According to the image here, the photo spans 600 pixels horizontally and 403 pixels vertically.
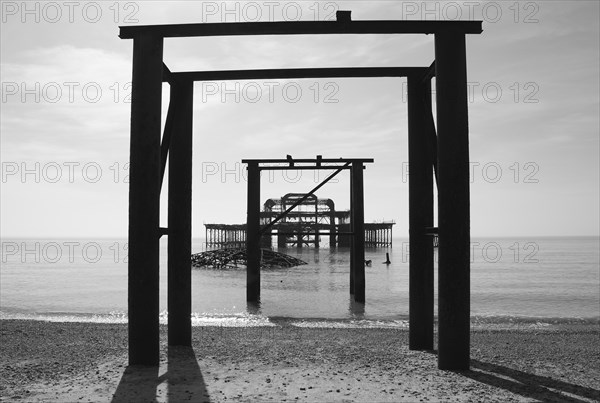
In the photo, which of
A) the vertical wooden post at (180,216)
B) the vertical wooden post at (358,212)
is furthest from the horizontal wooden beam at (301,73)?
the vertical wooden post at (358,212)

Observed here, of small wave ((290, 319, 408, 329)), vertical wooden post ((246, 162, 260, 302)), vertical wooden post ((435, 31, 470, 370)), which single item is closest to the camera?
vertical wooden post ((435, 31, 470, 370))

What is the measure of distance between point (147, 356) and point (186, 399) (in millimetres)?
1441

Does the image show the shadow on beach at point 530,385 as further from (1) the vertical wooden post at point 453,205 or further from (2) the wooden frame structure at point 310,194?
(2) the wooden frame structure at point 310,194

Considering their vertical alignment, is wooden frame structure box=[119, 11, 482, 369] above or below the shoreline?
above

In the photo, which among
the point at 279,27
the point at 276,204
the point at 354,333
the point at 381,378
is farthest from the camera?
the point at 276,204

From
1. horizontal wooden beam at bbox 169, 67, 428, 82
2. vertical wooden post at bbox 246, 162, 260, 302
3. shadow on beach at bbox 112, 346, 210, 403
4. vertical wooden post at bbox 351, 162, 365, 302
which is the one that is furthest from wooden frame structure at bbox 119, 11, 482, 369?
vertical wooden post at bbox 351, 162, 365, 302

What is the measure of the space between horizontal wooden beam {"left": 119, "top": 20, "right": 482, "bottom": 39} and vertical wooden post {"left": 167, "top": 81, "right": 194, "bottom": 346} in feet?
3.78

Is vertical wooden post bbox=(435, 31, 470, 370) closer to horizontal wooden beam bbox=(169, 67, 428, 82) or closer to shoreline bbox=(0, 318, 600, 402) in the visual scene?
shoreline bbox=(0, 318, 600, 402)

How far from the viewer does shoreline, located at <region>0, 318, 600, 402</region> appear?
4.81 meters

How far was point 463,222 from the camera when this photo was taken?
5.60 meters

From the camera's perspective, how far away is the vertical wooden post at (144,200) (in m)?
5.76

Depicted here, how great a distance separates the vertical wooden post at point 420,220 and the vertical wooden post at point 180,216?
3056 mm

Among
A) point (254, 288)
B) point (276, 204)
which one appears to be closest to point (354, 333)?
point (254, 288)

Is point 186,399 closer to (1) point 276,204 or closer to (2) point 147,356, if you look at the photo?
(2) point 147,356
